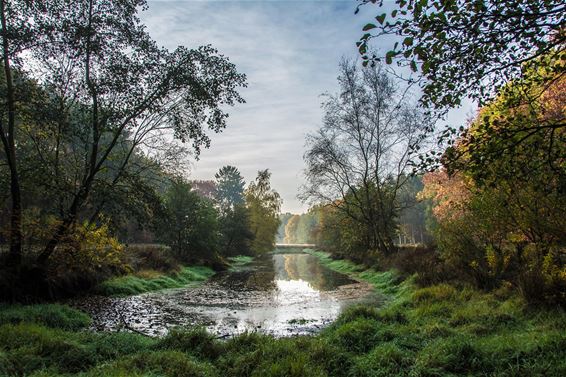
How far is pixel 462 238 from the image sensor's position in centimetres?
1337

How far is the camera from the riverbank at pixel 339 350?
6.21m

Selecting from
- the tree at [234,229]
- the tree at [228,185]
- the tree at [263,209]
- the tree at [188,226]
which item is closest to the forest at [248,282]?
the tree at [188,226]

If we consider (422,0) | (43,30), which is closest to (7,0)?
(43,30)

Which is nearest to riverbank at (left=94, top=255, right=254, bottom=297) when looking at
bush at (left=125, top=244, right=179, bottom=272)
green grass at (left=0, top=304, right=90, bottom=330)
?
bush at (left=125, top=244, right=179, bottom=272)

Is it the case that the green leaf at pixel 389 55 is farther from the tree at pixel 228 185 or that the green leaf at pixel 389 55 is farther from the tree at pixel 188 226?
the tree at pixel 228 185

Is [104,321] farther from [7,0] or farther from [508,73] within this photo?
[508,73]

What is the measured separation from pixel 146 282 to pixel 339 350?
50.8 feet

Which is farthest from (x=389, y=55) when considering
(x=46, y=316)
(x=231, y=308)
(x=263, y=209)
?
(x=263, y=209)

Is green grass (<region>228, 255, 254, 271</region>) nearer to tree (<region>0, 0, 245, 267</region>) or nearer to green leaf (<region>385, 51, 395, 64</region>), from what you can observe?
tree (<region>0, 0, 245, 267</region>)

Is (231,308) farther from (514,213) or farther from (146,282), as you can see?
(514,213)

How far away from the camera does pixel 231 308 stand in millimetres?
15203

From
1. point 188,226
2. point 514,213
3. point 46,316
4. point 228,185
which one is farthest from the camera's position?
point 228,185

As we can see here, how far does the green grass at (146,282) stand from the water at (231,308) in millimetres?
870

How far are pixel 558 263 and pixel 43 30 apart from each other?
58.1 ft
